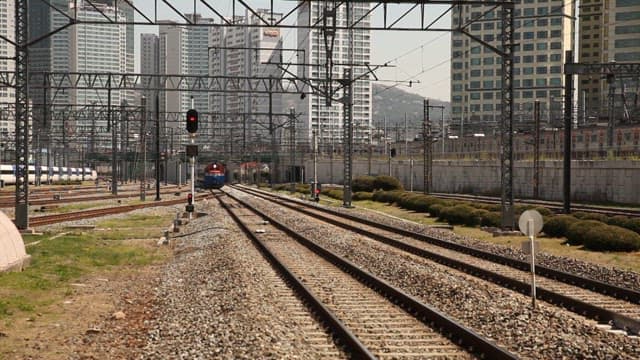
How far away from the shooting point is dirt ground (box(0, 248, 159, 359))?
11.2 metres

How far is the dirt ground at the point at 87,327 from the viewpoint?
11211 mm

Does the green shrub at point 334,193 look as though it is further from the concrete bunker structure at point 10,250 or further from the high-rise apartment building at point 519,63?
the high-rise apartment building at point 519,63

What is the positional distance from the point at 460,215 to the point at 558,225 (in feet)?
27.5

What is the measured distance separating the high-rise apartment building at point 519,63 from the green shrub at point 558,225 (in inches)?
3847

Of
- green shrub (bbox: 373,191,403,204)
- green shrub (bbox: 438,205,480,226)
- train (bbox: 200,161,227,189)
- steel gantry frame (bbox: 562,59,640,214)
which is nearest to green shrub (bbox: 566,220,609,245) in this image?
green shrub (bbox: 438,205,480,226)

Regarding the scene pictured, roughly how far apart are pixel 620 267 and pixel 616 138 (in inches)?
1956

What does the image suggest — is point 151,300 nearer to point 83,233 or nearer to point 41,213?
point 83,233

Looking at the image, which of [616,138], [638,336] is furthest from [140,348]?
[616,138]

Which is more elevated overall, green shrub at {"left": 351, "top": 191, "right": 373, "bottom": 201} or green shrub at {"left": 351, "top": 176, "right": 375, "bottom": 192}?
green shrub at {"left": 351, "top": 176, "right": 375, "bottom": 192}

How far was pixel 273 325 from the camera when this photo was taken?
1248 centimetres

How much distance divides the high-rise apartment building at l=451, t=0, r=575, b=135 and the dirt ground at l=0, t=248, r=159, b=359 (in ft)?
377

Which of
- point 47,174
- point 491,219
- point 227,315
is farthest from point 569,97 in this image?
point 47,174

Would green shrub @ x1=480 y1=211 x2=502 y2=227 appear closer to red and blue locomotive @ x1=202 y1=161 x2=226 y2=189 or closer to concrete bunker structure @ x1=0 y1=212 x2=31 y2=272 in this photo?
concrete bunker structure @ x1=0 y1=212 x2=31 y2=272

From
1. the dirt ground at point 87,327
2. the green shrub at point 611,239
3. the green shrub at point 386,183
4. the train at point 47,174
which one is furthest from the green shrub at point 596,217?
the train at point 47,174
